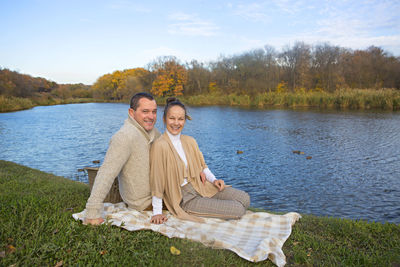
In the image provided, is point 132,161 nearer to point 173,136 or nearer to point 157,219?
point 173,136

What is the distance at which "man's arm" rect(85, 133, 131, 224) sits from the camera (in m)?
2.99

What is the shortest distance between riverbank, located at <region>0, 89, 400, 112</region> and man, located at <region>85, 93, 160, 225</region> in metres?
26.5

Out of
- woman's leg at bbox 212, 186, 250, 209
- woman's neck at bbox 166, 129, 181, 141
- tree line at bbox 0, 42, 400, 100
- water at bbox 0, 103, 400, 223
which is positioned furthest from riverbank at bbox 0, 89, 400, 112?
woman's neck at bbox 166, 129, 181, 141

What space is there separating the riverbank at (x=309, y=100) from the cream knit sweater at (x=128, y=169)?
2653 centimetres

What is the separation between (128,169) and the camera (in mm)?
3363


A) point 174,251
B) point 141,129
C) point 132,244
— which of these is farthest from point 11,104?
point 174,251

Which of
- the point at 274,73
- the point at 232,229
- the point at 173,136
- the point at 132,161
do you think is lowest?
the point at 232,229

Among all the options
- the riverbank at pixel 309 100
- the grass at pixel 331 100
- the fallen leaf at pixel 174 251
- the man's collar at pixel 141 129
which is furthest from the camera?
the riverbank at pixel 309 100

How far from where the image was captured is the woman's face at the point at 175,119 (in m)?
3.49

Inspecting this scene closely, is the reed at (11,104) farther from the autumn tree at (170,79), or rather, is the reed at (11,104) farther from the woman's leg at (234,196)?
the woman's leg at (234,196)

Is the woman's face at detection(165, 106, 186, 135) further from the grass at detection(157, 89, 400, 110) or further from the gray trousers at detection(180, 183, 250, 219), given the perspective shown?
the grass at detection(157, 89, 400, 110)

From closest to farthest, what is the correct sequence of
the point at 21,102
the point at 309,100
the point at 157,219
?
the point at 157,219, the point at 309,100, the point at 21,102

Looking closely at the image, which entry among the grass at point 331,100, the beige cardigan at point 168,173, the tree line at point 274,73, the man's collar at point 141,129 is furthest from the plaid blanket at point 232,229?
the tree line at point 274,73

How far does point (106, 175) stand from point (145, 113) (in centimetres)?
87
